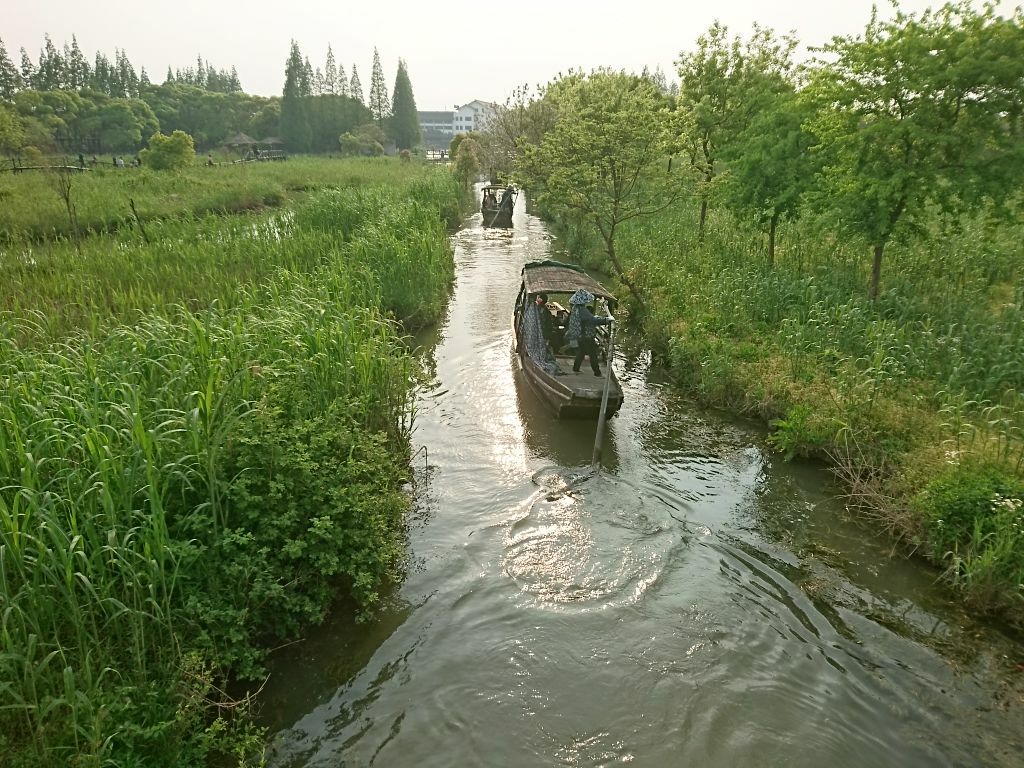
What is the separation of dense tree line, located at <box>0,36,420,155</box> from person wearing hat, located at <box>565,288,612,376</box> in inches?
2143

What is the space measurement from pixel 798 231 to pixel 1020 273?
5799 mm

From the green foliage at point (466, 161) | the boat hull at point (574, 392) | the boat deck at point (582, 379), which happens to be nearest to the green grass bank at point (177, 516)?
the boat hull at point (574, 392)

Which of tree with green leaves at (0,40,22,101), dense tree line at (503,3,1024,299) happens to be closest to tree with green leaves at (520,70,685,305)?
dense tree line at (503,3,1024,299)

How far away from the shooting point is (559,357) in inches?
428

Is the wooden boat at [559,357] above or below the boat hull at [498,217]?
below

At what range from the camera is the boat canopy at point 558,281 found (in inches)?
428

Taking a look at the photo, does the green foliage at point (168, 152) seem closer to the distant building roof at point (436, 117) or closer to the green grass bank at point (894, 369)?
the green grass bank at point (894, 369)

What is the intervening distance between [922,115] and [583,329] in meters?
6.07

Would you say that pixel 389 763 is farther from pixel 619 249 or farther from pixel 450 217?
pixel 450 217

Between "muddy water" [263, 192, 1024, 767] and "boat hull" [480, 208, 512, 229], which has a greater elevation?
"boat hull" [480, 208, 512, 229]

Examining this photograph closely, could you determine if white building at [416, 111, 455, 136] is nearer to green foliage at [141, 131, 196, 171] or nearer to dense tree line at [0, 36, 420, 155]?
dense tree line at [0, 36, 420, 155]

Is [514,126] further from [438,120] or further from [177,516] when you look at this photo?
[438,120]

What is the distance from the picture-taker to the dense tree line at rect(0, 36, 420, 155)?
51125mm

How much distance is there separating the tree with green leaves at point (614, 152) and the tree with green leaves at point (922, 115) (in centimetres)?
433
